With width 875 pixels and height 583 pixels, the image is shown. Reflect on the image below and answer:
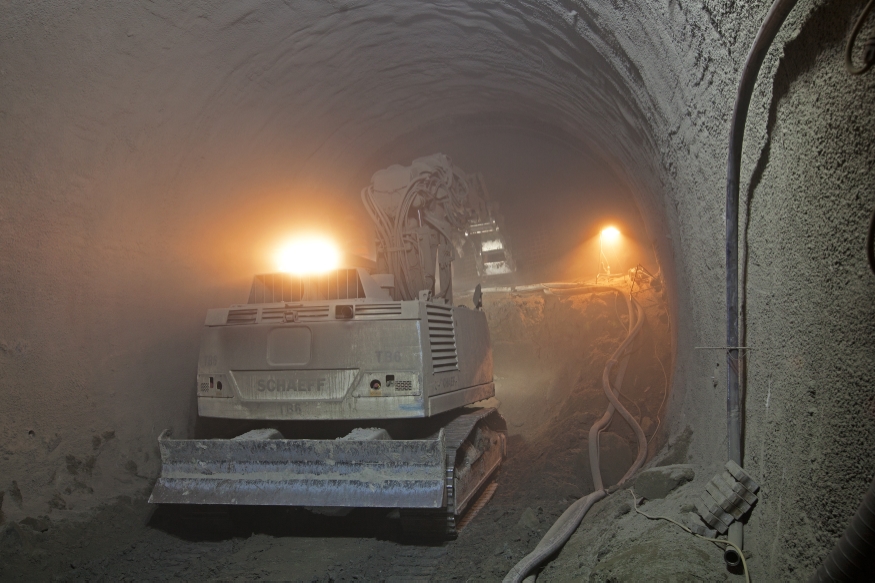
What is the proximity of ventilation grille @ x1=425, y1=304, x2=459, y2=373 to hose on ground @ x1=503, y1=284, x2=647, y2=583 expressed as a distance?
181 cm

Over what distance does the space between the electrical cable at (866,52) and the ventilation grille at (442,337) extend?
403 cm

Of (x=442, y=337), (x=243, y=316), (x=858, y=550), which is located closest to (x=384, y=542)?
(x=442, y=337)

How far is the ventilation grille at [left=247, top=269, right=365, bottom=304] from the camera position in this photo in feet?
19.8

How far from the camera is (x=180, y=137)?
6.52 metres

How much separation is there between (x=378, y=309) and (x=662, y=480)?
9.26 feet

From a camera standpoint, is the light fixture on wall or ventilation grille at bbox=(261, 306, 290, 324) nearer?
ventilation grille at bbox=(261, 306, 290, 324)

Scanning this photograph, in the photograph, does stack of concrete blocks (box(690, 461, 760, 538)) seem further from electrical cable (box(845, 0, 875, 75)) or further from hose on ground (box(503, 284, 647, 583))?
electrical cable (box(845, 0, 875, 75))

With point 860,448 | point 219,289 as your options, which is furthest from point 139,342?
point 860,448

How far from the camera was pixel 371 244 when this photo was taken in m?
9.82

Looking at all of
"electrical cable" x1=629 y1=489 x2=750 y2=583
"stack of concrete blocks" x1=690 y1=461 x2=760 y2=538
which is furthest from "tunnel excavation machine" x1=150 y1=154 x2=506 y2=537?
"stack of concrete blocks" x1=690 y1=461 x2=760 y2=538

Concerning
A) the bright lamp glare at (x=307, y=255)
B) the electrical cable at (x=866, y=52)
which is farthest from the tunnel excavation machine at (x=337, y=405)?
the electrical cable at (x=866, y=52)

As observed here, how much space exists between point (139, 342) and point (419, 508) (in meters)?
3.71

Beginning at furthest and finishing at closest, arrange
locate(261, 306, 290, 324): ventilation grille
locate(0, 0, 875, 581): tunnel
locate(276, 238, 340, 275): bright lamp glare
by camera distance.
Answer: locate(276, 238, 340, 275): bright lamp glare, locate(261, 306, 290, 324): ventilation grille, locate(0, 0, 875, 581): tunnel

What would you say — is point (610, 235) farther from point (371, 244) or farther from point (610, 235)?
point (371, 244)
